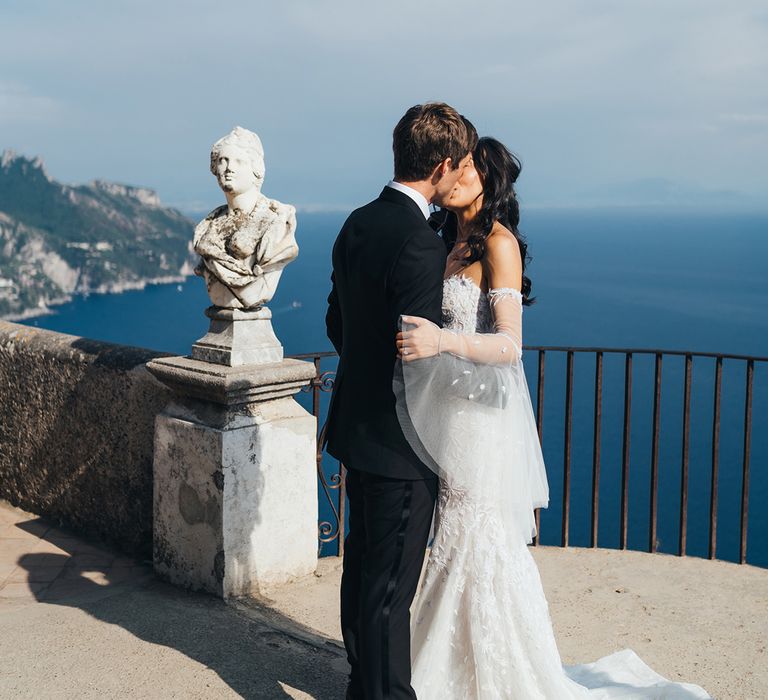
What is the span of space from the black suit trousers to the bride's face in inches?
31.1

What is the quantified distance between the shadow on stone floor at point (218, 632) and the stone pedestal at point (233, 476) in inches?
6.2

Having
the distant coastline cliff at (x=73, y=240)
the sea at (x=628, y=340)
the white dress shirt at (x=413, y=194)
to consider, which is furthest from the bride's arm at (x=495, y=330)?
the distant coastline cliff at (x=73, y=240)

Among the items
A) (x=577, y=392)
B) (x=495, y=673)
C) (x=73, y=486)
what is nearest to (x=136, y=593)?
(x=73, y=486)

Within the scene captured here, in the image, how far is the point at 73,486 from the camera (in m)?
4.58

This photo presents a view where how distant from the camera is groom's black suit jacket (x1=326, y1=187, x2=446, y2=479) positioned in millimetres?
2152

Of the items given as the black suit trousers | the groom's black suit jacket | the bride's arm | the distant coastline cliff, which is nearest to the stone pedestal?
the groom's black suit jacket

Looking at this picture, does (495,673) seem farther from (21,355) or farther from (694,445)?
(694,445)

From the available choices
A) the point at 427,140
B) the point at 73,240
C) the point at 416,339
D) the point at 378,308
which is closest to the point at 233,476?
the point at 378,308

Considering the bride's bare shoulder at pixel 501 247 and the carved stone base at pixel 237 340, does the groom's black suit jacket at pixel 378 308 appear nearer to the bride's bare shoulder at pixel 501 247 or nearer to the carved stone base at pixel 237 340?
the bride's bare shoulder at pixel 501 247

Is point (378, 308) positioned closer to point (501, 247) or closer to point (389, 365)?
point (389, 365)

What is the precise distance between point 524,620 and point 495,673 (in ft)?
0.55

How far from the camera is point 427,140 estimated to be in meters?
2.15

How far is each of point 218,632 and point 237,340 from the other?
116 cm

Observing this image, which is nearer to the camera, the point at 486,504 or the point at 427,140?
the point at 427,140
